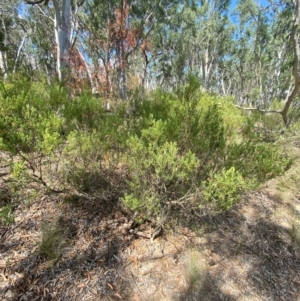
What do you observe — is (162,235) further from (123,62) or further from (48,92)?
(123,62)

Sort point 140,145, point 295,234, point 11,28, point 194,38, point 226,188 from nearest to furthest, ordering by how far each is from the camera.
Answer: point 226,188 < point 140,145 < point 295,234 < point 11,28 < point 194,38

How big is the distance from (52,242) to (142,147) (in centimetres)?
133

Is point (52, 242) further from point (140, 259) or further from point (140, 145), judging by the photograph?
point (140, 145)

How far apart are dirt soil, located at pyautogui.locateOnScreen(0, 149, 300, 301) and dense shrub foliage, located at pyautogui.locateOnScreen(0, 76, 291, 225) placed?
1.20 feet

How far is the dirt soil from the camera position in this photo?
192 cm

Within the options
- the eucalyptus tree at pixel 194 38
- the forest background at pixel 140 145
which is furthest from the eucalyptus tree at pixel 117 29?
the forest background at pixel 140 145

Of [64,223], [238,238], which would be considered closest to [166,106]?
[64,223]

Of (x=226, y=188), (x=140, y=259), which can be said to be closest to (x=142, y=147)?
(x=226, y=188)

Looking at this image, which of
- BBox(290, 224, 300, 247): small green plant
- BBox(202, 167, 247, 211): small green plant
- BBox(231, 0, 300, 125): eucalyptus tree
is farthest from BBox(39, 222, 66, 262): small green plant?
BBox(231, 0, 300, 125): eucalyptus tree

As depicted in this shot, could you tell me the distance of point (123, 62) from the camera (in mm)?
10695

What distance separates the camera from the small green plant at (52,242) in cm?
202

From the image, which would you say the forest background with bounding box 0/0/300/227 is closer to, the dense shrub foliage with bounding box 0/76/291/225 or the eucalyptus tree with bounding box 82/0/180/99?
the dense shrub foliage with bounding box 0/76/291/225

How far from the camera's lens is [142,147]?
1.77 metres

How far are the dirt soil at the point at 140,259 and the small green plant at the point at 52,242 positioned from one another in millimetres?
46
